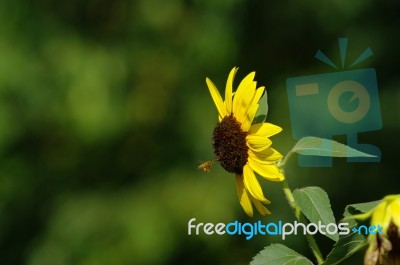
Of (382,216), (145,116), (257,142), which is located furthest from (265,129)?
(145,116)

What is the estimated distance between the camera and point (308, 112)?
63.1 inches

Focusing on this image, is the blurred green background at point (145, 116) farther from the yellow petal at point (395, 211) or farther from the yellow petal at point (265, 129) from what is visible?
the yellow petal at point (395, 211)

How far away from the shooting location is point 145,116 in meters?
1.90

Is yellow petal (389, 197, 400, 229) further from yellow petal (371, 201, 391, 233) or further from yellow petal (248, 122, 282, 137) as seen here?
yellow petal (248, 122, 282, 137)

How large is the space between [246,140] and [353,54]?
1376mm

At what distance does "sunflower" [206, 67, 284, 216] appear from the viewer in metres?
0.54

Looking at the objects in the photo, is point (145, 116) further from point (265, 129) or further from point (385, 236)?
point (385, 236)

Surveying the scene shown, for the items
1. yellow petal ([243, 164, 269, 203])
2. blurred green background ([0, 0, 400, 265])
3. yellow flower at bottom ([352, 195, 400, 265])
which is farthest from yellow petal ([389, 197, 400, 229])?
blurred green background ([0, 0, 400, 265])

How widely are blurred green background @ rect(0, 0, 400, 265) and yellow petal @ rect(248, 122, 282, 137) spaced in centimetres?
116

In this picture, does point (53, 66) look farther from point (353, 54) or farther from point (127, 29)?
point (353, 54)

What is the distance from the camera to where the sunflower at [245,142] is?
54 centimetres

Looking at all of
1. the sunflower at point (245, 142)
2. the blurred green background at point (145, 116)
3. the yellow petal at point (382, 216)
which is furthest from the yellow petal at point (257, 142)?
the blurred green background at point (145, 116)

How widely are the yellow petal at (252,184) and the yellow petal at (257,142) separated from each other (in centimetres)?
2

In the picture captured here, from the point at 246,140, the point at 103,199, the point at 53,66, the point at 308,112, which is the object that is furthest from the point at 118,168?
the point at 246,140
